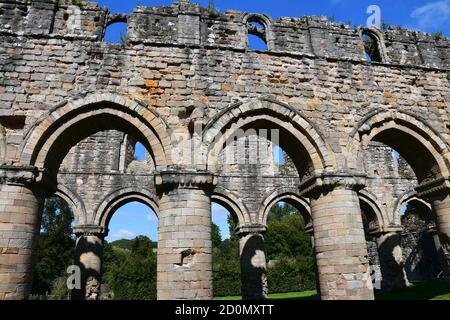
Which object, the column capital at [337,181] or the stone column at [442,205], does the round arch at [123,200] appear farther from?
the stone column at [442,205]

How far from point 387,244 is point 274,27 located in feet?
30.1

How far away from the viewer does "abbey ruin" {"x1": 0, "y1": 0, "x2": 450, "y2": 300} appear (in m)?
5.97

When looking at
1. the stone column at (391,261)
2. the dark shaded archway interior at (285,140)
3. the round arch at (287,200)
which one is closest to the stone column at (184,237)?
the dark shaded archway interior at (285,140)

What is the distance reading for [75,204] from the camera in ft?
38.8

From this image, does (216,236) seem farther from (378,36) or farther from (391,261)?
(378,36)

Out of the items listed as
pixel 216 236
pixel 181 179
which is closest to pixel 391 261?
pixel 181 179

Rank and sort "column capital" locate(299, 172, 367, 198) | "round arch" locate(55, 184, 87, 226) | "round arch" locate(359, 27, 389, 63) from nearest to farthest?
"column capital" locate(299, 172, 367, 198) < "round arch" locate(359, 27, 389, 63) < "round arch" locate(55, 184, 87, 226)

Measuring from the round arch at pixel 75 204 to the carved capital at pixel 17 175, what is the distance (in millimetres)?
5986

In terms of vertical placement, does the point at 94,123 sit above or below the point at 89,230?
above

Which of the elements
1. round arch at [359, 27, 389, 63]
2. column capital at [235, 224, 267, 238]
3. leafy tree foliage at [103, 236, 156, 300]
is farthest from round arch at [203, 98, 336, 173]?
leafy tree foliage at [103, 236, 156, 300]

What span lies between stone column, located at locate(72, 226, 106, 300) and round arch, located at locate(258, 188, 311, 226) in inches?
225

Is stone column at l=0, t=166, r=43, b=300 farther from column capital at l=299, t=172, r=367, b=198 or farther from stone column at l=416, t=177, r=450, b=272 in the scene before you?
stone column at l=416, t=177, r=450, b=272

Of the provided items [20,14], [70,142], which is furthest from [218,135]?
[20,14]

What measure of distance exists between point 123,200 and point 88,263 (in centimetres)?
248
